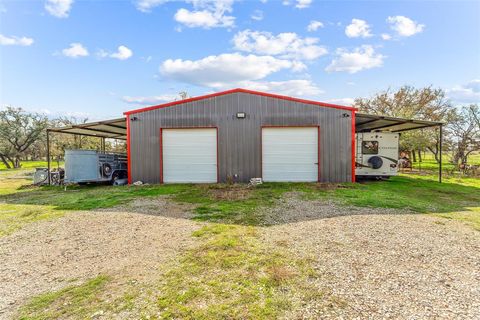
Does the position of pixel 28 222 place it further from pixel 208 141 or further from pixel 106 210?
pixel 208 141

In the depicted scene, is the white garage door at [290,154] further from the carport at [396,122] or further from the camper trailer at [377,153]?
the camper trailer at [377,153]

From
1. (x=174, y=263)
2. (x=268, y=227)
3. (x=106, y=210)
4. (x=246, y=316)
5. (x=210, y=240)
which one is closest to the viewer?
(x=246, y=316)

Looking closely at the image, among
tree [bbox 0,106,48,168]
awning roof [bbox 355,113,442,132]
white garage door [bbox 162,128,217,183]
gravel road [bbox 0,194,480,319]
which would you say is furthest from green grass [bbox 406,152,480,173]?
tree [bbox 0,106,48,168]

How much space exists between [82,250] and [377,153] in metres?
12.5

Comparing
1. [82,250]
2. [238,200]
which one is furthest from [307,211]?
[82,250]

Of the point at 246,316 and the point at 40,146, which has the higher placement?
the point at 40,146

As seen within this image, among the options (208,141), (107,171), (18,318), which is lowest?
(18,318)

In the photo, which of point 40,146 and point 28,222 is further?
point 40,146

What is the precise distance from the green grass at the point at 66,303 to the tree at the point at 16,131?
100ft

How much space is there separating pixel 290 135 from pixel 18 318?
990cm

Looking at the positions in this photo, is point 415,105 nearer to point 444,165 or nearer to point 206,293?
point 444,165

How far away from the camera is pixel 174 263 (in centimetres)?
354

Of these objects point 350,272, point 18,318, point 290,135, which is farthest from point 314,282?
point 290,135

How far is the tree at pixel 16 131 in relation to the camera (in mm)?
25703
